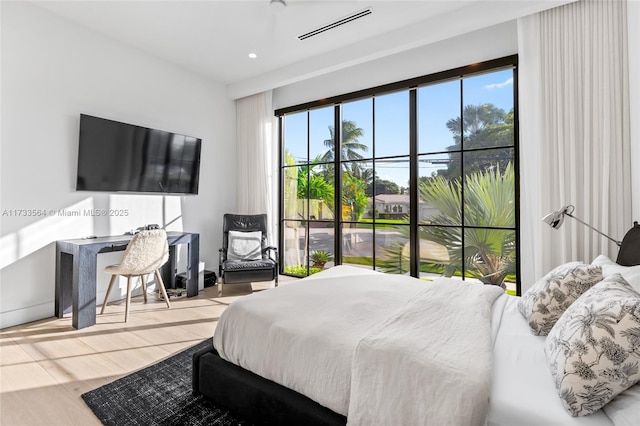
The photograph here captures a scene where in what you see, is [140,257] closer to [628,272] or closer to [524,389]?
[524,389]

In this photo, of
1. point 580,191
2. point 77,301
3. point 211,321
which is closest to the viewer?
point 580,191

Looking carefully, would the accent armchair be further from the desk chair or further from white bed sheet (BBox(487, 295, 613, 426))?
white bed sheet (BBox(487, 295, 613, 426))

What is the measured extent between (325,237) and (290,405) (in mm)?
3175

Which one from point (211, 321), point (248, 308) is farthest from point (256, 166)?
point (248, 308)

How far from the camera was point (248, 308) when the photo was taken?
1764 mm

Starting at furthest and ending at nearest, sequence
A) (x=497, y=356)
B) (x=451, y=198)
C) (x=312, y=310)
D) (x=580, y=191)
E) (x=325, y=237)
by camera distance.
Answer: (x=325, y=237)
(x=451, y=198)
(x=580, y=191)
(x=312, y=310)
(x=497, y=356)

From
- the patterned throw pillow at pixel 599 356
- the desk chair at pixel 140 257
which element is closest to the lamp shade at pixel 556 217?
the patterned throw pillow at pixel 599 356

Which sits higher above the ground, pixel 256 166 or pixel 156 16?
pixel 156 16

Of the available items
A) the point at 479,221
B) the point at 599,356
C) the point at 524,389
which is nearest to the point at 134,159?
the point at 479,221

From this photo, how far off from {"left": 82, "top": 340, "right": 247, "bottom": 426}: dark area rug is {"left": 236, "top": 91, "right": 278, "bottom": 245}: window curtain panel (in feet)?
9.06

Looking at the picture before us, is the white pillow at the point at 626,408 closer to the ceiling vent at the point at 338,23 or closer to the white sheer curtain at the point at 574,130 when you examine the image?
the white sheer curtain at the point at 574,130

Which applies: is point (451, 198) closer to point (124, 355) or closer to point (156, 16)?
point (124, 355)

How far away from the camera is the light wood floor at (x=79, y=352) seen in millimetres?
1761

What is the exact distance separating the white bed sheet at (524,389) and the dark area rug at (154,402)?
125 centimetres
